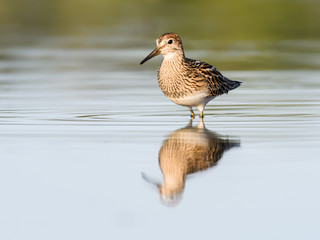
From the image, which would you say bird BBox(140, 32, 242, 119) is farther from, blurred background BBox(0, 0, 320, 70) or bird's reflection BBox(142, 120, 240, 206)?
blurred background BBox(0, 0, 320, 70)

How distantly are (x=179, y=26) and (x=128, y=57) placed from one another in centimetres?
741

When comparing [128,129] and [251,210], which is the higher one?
[128,129]

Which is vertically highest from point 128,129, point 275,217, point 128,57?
point 128,57

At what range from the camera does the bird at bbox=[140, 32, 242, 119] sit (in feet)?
40.3

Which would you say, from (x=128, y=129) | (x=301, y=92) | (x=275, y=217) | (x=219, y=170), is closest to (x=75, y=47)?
(x=301, y=92)

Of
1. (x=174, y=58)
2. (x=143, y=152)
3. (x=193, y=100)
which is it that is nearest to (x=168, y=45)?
(x=174, y=58)

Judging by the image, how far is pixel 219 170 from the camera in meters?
8.09

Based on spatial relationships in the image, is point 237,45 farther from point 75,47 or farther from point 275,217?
point 275,217

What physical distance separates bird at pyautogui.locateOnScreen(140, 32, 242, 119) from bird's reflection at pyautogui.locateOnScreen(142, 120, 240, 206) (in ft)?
4.49

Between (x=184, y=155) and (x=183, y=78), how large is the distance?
3.78m

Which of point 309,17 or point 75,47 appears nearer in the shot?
point 75,47

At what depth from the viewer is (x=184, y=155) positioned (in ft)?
28.7

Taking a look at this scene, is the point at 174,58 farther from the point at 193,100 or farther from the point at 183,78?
the point at 193,100

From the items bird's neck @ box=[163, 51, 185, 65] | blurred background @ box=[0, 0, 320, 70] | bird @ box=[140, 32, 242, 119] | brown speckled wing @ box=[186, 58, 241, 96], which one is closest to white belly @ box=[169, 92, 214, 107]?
bird @ box=[140, 32, 242, 119]
